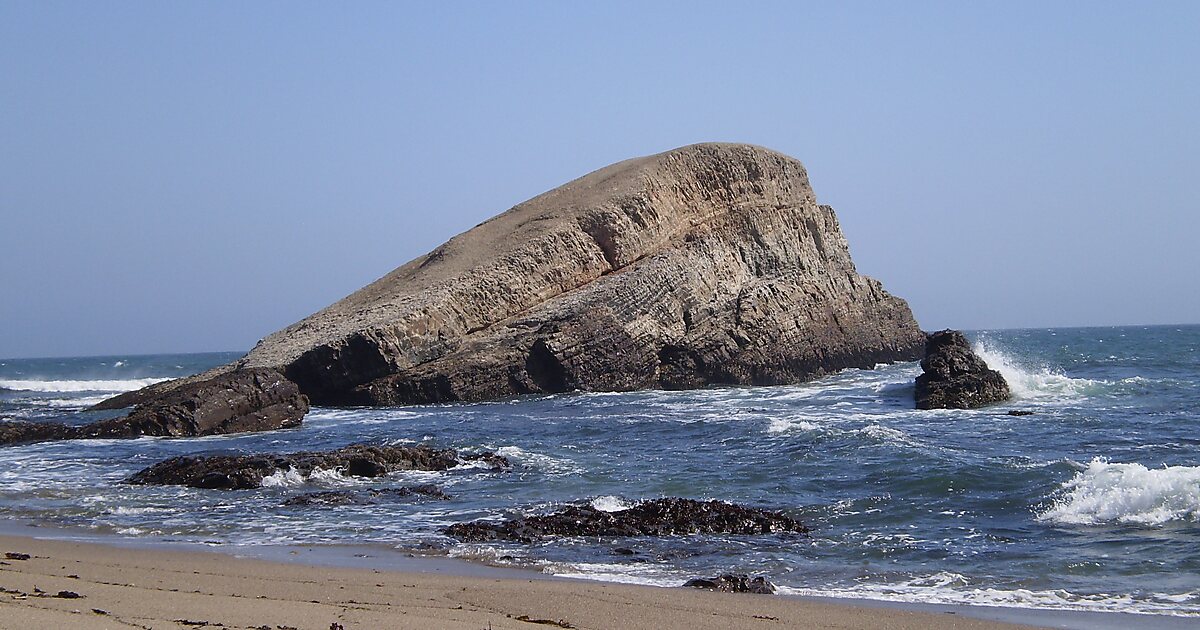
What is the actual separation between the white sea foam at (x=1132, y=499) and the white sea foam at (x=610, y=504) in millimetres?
4567

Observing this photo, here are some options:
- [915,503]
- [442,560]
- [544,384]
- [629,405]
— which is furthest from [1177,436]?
[544,384]

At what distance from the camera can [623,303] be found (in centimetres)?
2988

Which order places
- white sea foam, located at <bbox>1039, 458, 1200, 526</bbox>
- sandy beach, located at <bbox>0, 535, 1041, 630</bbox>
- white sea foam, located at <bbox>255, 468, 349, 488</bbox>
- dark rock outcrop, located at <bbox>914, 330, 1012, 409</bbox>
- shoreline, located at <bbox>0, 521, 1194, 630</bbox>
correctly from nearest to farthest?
sandy beach, located at <bbox>0, 535, 1041, 630</bbox>
shoreline, located at <bbox>0, 521, 1194, 630</bbox>
white sea foam, located at <bbox>1039, 458, 1200, 526</bbox>
white sea foam, located at <bbox>255, 468, 349, 488</bbox>
dark rock outcrop, located at <bbox>914, 330, 1012, 409</bbox>

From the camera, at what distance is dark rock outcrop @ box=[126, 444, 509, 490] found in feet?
47.9

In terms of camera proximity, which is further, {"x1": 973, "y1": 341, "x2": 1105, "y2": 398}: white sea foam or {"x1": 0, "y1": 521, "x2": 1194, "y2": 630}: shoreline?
{"x1": 973, "y1": 341, "x2": 1105, "y2": 398}: white sea foam

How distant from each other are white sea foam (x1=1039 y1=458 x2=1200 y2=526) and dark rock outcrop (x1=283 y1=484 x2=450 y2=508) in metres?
7.37

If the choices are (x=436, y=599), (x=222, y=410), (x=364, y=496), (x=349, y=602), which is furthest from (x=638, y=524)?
(x=222, y=410)

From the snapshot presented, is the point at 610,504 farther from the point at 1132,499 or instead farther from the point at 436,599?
the point at 1132,499

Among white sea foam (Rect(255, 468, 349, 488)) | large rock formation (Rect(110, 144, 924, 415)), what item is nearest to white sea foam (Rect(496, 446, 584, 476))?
white sea foam (Rect(255, 468, 349, 488))

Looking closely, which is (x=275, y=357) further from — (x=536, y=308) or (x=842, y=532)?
(x=842, y=532)

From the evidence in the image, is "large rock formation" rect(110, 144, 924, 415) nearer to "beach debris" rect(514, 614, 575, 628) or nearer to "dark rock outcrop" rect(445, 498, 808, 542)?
"dark rock outcrop" rect(445, 498, 808, 542)

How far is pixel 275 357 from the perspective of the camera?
28.5m

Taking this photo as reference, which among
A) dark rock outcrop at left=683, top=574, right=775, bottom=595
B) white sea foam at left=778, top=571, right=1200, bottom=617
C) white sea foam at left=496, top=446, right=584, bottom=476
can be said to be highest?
white sea foam at left=496, top=446, right=584, bottom=476

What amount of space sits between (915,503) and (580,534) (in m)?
4.16
